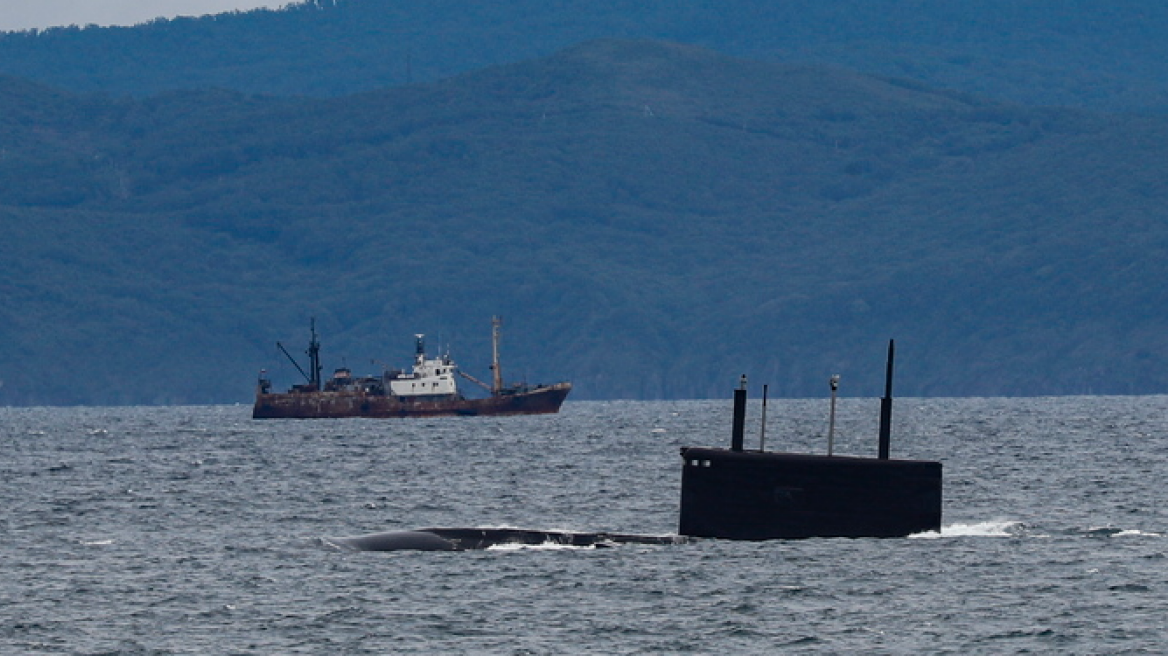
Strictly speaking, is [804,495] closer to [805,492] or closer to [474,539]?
[805,492]

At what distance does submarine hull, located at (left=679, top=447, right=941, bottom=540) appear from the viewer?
60.3m

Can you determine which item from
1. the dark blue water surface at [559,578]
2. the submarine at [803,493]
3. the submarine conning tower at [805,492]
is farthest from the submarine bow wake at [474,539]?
the submarine conning tower at [805,492]

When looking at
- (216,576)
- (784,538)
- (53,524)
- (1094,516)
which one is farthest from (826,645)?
(53,524)

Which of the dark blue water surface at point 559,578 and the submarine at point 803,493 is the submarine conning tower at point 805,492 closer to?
the submarine at point 803,493

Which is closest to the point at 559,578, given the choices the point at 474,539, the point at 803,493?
the point at 803,493

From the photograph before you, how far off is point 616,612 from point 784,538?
9.63 m

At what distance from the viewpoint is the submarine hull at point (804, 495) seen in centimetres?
6034

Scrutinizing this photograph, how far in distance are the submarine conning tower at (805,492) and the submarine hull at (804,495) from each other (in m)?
0.03

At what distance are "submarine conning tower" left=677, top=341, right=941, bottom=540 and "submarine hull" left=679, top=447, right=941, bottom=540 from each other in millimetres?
27

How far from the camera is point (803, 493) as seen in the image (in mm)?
61594

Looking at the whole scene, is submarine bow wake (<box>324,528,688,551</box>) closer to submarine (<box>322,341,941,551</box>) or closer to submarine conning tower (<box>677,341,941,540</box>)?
submarine (<box>322,341,941,551</box>)

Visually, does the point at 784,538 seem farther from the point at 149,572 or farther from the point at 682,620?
the point at 149,572

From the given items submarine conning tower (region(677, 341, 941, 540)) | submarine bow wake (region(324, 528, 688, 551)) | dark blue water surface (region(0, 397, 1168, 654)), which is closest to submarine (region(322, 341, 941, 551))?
submarine conning tower (region(677, 341, 941, 540))

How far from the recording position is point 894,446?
145875 millimetres
